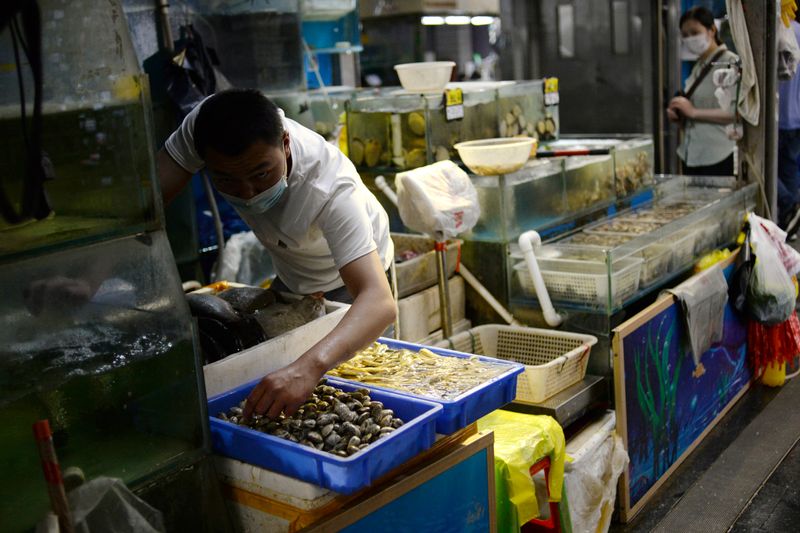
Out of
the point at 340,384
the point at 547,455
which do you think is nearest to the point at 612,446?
the point at 547,455

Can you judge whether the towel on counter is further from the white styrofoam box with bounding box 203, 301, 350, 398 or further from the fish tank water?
the fish tank water

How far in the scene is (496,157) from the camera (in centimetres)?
385

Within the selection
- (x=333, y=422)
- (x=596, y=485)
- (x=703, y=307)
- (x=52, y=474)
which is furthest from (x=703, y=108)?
(x=52, y=474)

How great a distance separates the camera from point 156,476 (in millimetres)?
1899

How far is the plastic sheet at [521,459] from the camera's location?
2.78 meters

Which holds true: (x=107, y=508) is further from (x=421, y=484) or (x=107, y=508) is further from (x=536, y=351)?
(x=536, y=351)

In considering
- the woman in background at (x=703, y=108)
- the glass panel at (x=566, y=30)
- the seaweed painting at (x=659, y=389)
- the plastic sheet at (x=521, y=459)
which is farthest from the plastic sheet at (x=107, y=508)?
the glass panel at (x=566, y=30)

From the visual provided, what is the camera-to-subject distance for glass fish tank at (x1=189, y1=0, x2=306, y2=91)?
5.07 meters

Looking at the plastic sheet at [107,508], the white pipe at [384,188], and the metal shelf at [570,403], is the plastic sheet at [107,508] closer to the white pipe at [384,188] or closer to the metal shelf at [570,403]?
the metal shelf at [570,403]

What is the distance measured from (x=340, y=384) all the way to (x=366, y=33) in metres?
8.53

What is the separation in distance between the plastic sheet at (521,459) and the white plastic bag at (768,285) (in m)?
1.99

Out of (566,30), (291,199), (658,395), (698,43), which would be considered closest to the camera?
(291,199)

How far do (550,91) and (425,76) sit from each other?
103 centimetres

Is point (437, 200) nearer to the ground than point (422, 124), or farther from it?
nearer to the ground
